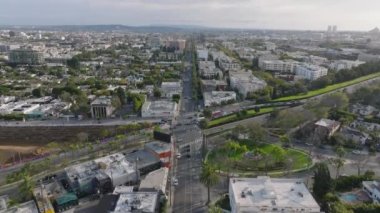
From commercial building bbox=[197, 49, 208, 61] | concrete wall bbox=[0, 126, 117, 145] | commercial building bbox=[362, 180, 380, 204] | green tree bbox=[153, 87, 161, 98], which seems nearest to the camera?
commercial building bbox=[362, 180, 380, 204]

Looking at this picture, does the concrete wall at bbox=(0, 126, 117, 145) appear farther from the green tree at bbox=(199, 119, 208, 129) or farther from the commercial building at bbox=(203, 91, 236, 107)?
the commercial building at bbox=(203, 91, 236, 107)

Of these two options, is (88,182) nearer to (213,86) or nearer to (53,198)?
(53,198)

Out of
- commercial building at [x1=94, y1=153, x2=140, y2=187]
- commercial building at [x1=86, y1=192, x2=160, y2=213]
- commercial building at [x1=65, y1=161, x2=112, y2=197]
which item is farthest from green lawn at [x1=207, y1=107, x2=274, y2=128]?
commercial building at [x1=86, y1=192, x2=160, y2=213]

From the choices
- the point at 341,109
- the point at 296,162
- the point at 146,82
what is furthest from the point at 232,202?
the point at 146,82

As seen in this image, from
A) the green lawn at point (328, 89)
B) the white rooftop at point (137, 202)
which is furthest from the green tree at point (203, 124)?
the white rooftop at point (137, 202)

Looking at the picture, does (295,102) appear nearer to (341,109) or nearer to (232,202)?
(341,109)

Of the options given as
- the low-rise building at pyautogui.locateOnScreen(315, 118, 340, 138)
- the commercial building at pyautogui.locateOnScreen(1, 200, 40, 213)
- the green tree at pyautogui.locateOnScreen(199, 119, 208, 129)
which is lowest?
the commercial building at pyautogui.locateOnScreen(1, 200, 40, 213)
